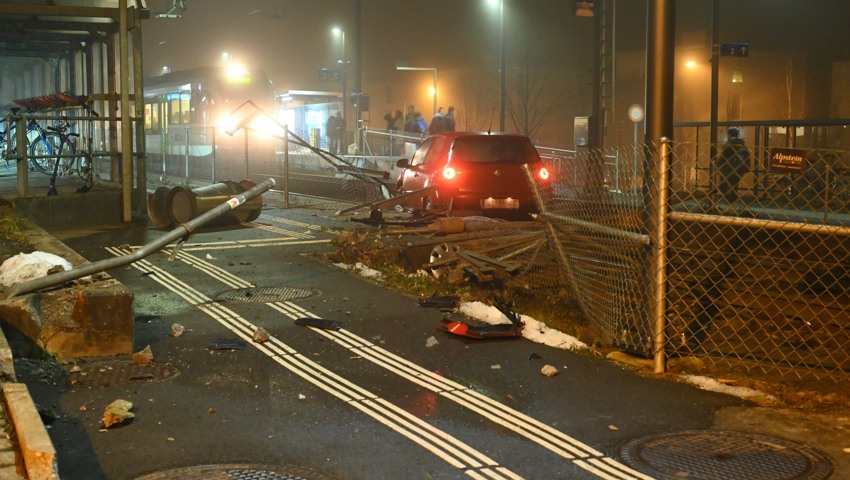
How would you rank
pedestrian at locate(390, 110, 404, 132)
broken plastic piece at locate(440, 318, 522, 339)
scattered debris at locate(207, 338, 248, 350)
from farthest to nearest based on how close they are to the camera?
pedestrian at locate(390, 110, 404, 132)
broken plastic piece at locate(440, 318, 522, 339)
scattered debris at locate(207, 338, 248, 350)

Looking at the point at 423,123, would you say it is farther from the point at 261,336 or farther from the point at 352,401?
the point at 352,401

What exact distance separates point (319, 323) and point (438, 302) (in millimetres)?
1288

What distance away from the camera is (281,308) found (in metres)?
9.12

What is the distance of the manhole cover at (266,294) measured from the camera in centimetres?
955

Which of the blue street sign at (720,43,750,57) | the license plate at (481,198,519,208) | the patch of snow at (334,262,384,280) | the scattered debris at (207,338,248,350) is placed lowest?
the scattered debris at (207,338,248,350)

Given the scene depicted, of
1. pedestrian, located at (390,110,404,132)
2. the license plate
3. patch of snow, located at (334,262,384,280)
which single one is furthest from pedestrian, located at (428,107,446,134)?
patch of snow, located at (334,262,384,280)

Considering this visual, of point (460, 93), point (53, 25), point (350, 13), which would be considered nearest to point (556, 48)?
point (460, 93)

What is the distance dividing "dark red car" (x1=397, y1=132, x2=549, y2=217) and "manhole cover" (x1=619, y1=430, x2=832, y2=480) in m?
9.97

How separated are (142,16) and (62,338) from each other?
33.1 ft

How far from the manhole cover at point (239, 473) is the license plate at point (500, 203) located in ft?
35.3

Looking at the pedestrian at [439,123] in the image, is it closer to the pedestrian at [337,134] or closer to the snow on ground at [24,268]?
the pedestrian at [337,134]

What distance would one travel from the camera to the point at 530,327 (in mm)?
8180

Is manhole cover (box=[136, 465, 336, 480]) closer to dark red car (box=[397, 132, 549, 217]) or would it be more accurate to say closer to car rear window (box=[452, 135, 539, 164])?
dark red car (box=[397, 132, 549, 217])

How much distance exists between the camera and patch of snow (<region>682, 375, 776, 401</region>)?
21.0ft
